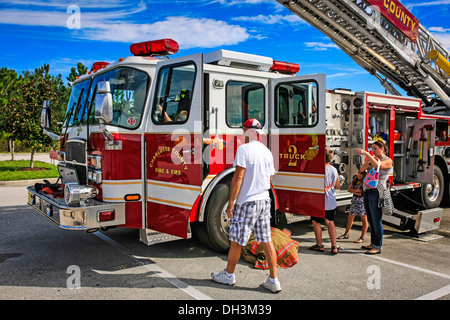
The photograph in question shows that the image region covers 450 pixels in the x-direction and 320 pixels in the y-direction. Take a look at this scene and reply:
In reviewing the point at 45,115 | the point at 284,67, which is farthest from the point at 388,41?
the point at 45,115

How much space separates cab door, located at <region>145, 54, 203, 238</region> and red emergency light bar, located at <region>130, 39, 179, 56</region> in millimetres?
344

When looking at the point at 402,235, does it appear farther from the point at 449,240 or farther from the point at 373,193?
the point at 373,193

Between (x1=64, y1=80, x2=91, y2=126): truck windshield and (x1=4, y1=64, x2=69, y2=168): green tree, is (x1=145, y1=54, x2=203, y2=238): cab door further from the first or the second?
(x1=4, y1=64, x2=69, y2=168): green tree

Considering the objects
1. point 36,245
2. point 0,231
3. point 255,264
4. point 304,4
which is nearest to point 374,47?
point 304,4

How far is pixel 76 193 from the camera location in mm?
4449

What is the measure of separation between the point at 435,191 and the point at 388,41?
3.66 metres

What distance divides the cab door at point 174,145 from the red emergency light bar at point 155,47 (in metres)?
0.34

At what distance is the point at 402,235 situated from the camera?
6539 mm

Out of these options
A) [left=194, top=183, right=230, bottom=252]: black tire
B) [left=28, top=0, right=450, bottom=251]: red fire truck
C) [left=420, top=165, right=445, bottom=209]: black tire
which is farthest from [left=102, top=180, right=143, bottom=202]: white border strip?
[left=420, top=165, right=445, bottom=209]: black tire

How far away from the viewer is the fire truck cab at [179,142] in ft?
14.9

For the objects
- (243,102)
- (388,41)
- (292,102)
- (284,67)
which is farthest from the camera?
(388,41)

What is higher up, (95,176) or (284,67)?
(284,67)

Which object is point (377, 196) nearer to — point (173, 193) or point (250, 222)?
point (250, 222)
